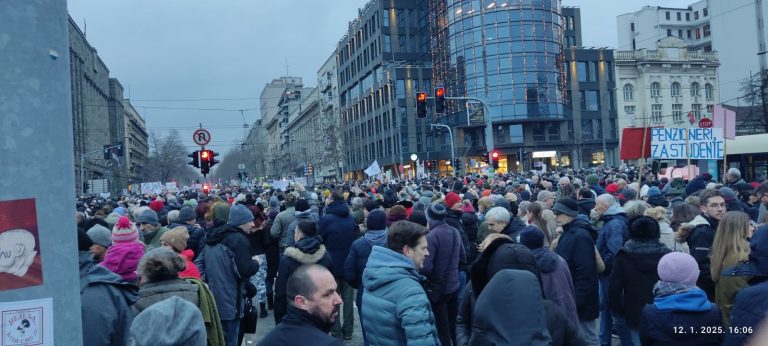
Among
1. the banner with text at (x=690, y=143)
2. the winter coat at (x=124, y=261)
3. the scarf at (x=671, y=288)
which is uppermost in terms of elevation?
the banner with text at (x=690, y=143)

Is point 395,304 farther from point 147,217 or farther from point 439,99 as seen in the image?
point 439,99

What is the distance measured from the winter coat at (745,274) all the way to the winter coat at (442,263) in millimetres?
2668

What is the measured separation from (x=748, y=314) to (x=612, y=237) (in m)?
3.61

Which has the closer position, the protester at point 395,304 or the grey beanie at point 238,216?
the protester at point 395,304

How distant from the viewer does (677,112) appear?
74.4m

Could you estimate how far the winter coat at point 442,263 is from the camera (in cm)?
615

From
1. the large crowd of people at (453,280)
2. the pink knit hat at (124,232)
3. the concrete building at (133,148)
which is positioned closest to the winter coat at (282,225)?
the large crowd of people at (453,280)

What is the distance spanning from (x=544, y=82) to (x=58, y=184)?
63229 mm

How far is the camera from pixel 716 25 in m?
73.6

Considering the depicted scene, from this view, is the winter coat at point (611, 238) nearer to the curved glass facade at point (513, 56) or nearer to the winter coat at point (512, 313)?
the winter coat at point (512, 313)

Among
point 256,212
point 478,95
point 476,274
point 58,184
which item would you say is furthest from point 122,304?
point 478,95

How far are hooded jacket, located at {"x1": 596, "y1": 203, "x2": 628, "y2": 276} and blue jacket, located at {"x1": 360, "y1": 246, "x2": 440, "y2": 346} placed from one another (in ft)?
12.3

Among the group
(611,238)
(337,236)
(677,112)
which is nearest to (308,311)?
(611,238)

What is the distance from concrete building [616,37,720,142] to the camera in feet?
239
